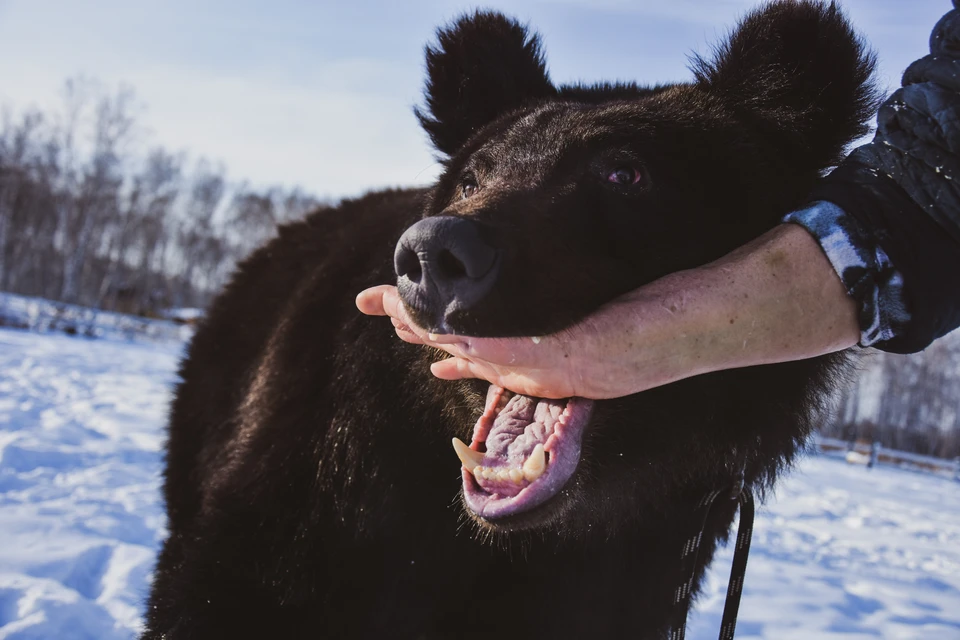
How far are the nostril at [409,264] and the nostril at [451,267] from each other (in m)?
0.05

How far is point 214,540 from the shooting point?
2.40 meters

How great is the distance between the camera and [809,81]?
2129mm

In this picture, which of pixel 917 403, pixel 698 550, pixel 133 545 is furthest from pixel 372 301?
pixel 917 403

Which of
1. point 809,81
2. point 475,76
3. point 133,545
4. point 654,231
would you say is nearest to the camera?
point 654,231

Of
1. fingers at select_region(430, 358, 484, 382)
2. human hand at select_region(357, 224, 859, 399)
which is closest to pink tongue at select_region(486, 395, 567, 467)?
fingers at select_region(430, 358, 484, 382)

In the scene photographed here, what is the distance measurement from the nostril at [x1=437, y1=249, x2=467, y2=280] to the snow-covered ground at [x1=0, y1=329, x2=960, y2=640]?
1.94 meters

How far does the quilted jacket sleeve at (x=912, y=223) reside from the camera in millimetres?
Result: 1440

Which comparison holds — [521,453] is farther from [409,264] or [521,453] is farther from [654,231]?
[654,231]

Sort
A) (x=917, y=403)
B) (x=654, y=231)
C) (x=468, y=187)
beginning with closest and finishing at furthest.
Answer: (x=654, y=231)
(x=468, y=187)
(x=917, y=403)

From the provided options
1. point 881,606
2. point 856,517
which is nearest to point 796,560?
point 881,606

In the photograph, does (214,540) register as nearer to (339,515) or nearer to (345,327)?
(339,515)

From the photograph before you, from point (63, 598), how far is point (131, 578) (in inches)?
21.5

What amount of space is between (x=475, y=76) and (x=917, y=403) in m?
67.2

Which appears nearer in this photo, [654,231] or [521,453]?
A: [521,453]
